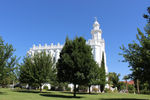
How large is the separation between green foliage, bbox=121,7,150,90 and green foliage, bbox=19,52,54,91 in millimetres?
15661

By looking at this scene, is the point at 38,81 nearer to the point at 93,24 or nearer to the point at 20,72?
the point at 20,72

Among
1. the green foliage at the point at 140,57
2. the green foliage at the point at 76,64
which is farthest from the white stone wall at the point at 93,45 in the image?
the green foliage at the point at 140,57

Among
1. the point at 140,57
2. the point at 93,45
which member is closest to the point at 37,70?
the point at 140,57

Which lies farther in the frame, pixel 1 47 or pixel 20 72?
pixel 20 72

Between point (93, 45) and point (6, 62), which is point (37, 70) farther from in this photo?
point (93, 45)

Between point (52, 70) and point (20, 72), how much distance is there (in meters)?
6.89

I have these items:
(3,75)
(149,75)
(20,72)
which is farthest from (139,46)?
(20,72)

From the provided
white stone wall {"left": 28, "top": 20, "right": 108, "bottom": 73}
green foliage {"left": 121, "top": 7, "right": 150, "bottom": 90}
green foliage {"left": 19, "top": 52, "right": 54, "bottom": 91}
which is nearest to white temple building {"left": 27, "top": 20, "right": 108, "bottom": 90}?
white stone wall {"left": 28, "top": 20, "right": 108, "bottom": 73}

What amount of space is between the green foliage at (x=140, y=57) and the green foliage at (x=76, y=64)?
5900 millimetres

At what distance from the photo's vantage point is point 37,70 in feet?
92.9

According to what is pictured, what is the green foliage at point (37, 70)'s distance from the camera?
27950mm

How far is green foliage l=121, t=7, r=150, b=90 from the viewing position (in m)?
15.6

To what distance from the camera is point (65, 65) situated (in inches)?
879

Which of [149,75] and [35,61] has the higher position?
[35,61]
